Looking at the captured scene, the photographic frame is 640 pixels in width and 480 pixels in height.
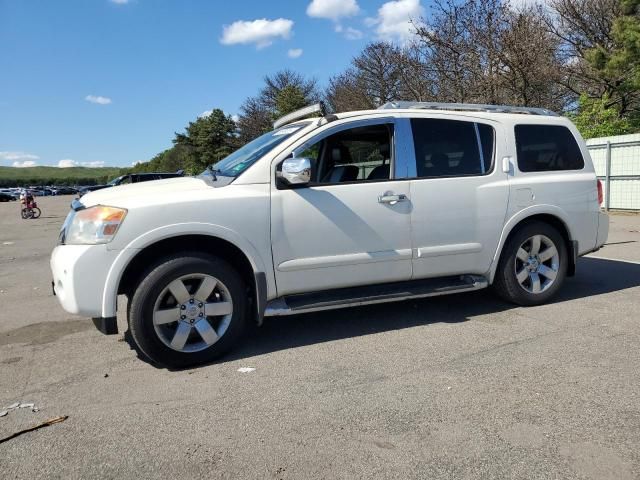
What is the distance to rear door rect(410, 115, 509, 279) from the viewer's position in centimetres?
474

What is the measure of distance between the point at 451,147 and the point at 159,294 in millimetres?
2935

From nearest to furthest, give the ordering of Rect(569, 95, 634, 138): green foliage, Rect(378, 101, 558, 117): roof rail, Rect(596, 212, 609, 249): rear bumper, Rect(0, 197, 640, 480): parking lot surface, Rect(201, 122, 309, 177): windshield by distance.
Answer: Rect(0, 197, 640, 480): parking lot surface
Rect(201, 122, 309, 177): windshield
Rect(378, 101, 558, 117): roof rail
Rect(596, 212, 609, 249): rear bumper
Rect(569, 95, 634, 138): green foliage

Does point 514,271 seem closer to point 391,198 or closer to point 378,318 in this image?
point 378,318

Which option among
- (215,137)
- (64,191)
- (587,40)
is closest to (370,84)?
(587,40)

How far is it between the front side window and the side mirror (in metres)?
0.41

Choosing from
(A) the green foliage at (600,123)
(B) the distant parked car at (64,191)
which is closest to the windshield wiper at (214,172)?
(A) the green foliage at (600,123)

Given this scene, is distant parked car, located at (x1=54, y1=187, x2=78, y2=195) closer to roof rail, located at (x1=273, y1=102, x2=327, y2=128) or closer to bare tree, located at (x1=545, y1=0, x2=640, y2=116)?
bare tree, located at (x1=545, y1=0, x2=640, y2=116)

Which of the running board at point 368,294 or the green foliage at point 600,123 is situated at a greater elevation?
the green foliage at point 600,123

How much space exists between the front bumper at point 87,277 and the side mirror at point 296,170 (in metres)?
1.41

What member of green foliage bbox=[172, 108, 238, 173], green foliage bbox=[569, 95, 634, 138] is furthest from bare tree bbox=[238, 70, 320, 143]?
green foliage bbox=[569, 95, 634, 138]

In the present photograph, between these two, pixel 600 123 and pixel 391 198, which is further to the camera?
pixel 600 123

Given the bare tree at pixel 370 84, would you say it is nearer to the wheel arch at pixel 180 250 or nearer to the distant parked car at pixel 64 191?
the wheel arch at pixel 180 250

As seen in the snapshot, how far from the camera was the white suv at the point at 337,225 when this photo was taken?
12.9 ft

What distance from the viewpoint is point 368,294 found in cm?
456
